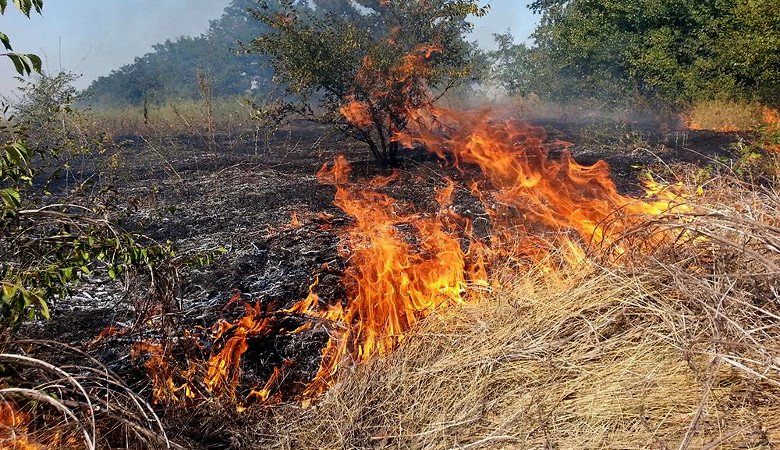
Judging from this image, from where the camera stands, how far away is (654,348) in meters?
2.66

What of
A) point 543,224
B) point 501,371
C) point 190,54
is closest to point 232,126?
point 543,224

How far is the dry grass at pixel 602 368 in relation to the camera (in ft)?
7.44

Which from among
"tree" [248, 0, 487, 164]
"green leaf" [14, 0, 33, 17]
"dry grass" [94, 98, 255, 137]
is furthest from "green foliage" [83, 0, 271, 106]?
"green leaf" [14, 0, 33, 17]

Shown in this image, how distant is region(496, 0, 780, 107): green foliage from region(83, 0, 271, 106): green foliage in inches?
708

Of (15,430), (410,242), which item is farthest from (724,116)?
(15,430)

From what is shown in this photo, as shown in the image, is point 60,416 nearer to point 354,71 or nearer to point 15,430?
point 15,430

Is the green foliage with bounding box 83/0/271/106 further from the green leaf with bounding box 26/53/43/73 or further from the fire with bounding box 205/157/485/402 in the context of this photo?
the green leaf with bounding box 26/53/43/73

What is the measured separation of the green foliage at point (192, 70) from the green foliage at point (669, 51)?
17983 mm

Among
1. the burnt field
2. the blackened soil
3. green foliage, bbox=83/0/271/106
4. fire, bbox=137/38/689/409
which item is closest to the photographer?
fire, bbox=137/38/689/409

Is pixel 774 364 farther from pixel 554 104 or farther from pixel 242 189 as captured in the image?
pixel 554 104

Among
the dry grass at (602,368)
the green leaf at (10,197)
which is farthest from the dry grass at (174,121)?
the green leaf at (10,197)

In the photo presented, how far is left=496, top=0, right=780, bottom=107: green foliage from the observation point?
43.0ft

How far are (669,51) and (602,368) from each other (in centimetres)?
1775

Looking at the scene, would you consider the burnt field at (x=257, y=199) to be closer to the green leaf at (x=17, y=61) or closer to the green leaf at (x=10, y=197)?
the green leaf at (x=10, y=197)
